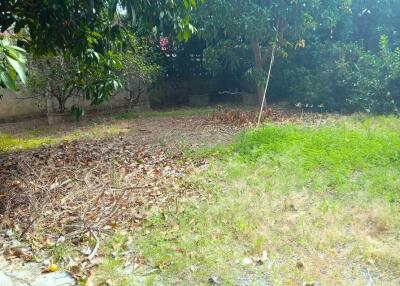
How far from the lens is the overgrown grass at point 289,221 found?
8.11 feet

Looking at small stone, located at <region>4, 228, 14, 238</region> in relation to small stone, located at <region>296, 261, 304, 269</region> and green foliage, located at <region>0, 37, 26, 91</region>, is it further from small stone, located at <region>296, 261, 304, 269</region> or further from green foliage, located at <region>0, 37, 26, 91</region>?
small stone, located at <region>296, 261, 304, 269</region>

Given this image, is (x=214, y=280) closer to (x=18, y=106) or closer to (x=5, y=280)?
(x=5, y=280)

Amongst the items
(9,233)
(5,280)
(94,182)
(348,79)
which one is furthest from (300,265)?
(348,79)

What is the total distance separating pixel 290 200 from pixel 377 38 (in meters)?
7.68

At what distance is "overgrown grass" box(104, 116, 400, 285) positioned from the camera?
8.11 ft

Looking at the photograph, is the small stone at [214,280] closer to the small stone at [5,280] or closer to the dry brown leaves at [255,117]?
the small stone at [5,280]

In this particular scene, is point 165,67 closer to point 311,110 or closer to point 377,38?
point 311,110

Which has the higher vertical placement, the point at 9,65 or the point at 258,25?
the point at 258,25

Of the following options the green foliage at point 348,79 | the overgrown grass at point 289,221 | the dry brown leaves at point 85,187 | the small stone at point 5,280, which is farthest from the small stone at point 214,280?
the green foliage at point 348,79

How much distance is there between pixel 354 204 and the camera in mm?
3400

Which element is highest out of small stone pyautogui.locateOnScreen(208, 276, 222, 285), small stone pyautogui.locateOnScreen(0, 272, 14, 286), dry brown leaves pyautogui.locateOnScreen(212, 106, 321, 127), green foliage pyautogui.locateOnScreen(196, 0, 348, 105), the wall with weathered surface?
green foliage pyautogui.locateOnScreen(196, 0, 348, 105)

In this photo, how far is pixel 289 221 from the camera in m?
3.12

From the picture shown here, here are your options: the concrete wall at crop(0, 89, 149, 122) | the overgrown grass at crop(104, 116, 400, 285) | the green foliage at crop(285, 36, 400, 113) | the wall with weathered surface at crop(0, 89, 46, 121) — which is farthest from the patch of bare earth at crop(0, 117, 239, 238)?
the green foliage at crop(285, 36, 400, 113)

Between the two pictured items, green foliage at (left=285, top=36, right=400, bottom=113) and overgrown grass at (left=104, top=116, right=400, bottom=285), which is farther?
green foliage at (left=285, top=36, right=400, bottom=113)
